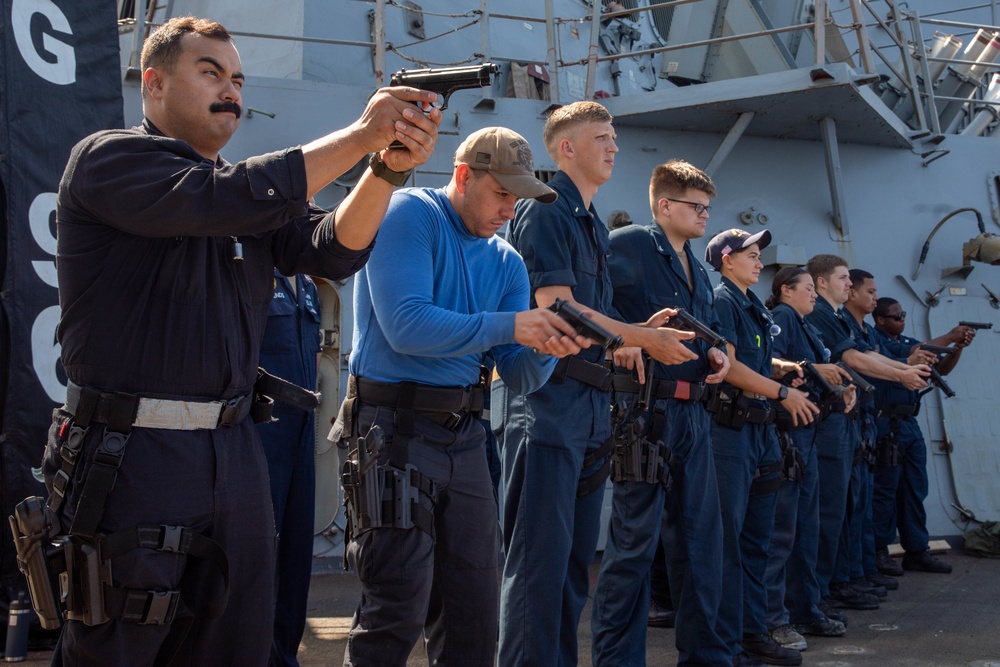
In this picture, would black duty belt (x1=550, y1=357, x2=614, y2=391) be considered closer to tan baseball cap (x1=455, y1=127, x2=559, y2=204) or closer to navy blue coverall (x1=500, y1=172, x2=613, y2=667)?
navy blue coverall (x1=500, y1=172, x2=613, y2=667)

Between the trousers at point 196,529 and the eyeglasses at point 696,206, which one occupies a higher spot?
the eyeglasses at point 696,206

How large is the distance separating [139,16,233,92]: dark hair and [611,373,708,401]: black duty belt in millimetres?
2020

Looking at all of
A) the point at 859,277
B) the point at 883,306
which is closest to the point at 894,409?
the point at 883,306

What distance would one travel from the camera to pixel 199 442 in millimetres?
1927

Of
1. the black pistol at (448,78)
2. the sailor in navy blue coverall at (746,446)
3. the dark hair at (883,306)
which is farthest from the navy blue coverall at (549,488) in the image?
the dark hair at (883,306)

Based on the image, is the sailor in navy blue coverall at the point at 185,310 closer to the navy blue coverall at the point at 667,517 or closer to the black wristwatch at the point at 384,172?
the black wristwatch at the point at 384,172

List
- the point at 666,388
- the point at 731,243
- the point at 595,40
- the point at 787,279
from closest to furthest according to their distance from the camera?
the point at 666,388 → the point at 731,243 → the point at 787,279 → the point at 595,40

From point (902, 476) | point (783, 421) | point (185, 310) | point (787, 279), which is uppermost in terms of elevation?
point (787, 279)

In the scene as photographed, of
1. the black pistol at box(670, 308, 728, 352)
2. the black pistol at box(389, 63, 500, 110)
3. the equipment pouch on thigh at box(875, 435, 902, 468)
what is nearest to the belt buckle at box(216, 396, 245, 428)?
the black pistol at box(389, 63, 500, 110)

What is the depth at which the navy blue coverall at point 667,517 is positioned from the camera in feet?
11.7

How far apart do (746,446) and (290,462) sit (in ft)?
6.58

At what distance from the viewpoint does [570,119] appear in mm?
3535

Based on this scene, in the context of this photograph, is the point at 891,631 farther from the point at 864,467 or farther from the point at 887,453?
the point at 887,453

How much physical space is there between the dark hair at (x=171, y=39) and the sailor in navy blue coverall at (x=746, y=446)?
281 centimetres
